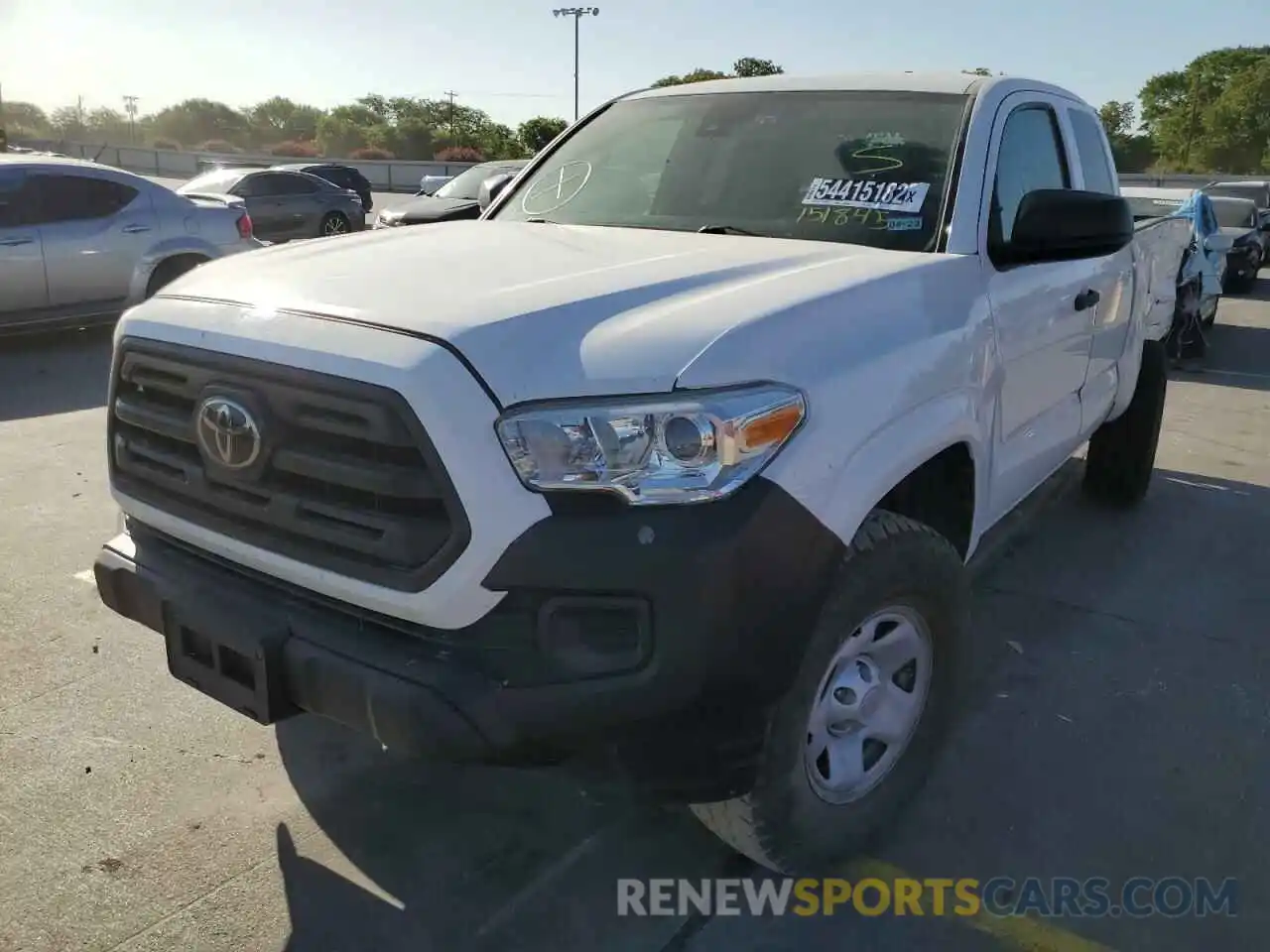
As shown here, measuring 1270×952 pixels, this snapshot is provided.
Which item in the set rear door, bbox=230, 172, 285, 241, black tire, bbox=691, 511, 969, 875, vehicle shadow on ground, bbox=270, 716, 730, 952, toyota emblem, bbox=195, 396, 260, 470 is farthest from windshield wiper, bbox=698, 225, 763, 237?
rear door, bbox=230, 172, 285, 241

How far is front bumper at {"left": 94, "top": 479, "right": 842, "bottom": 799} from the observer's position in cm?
201

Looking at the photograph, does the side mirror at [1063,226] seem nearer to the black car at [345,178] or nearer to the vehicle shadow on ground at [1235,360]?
the vehicle shadow on ground at [1235,360]

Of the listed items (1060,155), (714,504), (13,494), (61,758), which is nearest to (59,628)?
(61,758)

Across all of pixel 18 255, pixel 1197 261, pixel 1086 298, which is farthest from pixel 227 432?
pixel 1197 261

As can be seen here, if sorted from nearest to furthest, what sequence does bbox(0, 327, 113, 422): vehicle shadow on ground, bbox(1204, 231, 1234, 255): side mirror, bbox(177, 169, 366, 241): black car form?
1. bbox(0, 327, 113, 422): vehicle shadow on ground
2. bbox(1204, 231, 1234, 255): side mirror
3. bbox(177, 169, 366, 241): black car

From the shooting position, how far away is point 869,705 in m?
2.67

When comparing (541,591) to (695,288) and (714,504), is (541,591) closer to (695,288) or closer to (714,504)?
(714,504)

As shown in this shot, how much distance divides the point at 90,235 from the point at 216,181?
828 centimetres

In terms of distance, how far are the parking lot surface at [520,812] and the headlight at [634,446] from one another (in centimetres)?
104

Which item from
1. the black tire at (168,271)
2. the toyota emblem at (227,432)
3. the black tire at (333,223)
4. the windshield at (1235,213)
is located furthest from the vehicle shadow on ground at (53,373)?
the windshield at (1235,213)

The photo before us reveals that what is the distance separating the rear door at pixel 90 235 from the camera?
8.86 meters

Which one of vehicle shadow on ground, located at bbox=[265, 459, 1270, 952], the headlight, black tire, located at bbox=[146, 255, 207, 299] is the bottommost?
vehicle shadow on ground, located at bbox=[265, 459, 1270, 952]

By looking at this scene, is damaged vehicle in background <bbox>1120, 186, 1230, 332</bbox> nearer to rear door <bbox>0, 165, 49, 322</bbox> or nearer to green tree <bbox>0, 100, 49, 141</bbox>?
rear door <bbox>0, 165, 49, 322</bbox>

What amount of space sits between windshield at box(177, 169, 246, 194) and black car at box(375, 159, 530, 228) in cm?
275
